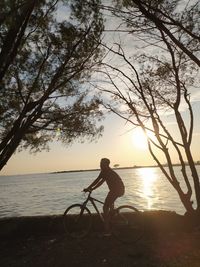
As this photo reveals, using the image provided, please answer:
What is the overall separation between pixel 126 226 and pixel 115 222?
0.35 metres

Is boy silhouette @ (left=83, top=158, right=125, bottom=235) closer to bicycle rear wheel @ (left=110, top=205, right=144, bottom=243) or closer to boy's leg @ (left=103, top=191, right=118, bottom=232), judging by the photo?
boy's leg @ (left=103, top=191, right=118, bottom=232)

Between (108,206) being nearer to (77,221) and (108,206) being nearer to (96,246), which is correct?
(96,246)

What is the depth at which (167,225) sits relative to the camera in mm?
13320

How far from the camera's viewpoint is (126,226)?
1196 centimetres

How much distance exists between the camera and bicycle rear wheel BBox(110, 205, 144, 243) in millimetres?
11766

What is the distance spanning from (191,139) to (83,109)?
14.9 feet

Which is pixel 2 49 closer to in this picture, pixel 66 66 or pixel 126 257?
pixel 66 66

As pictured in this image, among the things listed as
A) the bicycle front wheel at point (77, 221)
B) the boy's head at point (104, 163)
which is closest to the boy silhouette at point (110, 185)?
the boy's head at point (104, 163)

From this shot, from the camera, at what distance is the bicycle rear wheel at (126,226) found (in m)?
11.8

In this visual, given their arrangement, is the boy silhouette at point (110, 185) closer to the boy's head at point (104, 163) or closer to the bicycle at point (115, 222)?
the boy's head at point (104, 163)

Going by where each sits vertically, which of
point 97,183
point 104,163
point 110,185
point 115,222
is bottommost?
point 115,222

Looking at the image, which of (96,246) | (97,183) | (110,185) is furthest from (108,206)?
(96,246)

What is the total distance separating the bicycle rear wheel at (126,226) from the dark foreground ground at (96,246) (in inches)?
9.6

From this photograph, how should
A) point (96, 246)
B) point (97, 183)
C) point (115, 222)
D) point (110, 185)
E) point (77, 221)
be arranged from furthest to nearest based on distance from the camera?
point (77, 221) < point (97, 183) < point (115, 222) < point (110, 185) < point (96, 246)
